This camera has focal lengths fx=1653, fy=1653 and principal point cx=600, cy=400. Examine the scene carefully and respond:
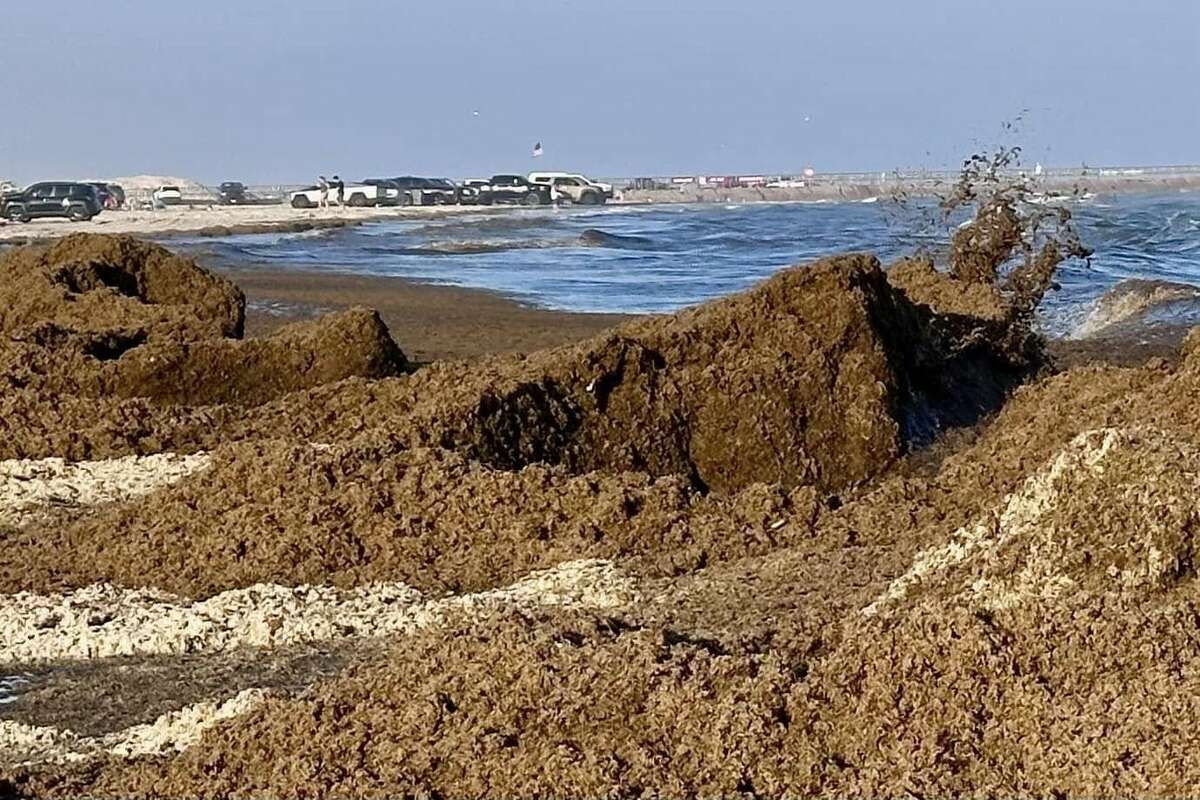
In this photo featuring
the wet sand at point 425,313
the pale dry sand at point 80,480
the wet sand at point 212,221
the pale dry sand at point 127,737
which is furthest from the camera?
the wet sand at point 212,221

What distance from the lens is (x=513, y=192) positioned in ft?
254

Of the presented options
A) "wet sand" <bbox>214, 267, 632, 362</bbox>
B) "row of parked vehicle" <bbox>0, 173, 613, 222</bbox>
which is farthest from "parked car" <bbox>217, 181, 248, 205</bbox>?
"wet sand" <bbox>214, 267, 632, 362</bbox>

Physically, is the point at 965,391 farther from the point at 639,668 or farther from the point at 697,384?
the point at 639,668

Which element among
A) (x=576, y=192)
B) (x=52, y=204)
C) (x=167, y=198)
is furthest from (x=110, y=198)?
(x=576, y=192)

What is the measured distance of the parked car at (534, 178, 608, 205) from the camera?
3137 inches

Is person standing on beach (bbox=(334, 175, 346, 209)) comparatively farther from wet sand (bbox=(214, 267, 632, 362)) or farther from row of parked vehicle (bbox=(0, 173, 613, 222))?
wet sand (bbox=(214, 267, 632, 362))

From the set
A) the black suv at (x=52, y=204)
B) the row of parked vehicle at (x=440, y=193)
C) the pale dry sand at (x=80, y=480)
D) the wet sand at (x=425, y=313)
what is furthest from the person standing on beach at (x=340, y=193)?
the pale dry sand at (x=80, y=480)

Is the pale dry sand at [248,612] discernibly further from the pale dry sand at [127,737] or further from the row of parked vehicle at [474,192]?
the row of parked vehicle at [474,192]

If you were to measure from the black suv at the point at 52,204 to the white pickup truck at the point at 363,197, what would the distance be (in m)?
19.9

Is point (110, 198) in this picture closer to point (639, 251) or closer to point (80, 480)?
point (639, 251)

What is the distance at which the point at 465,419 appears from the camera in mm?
8109

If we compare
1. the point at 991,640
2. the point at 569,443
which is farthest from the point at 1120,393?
the point at 991,640

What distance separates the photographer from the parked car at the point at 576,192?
79688mm

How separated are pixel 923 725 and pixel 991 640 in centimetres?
31
